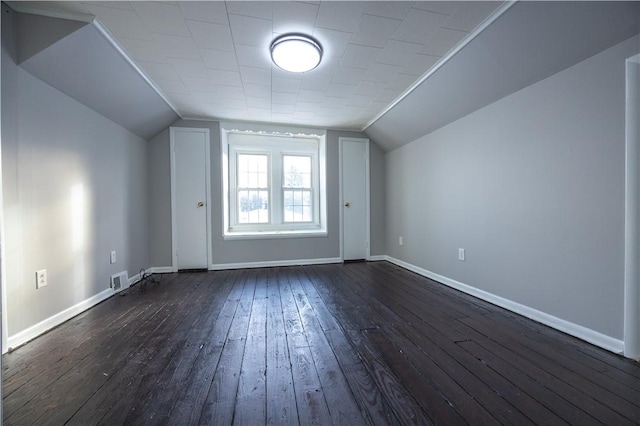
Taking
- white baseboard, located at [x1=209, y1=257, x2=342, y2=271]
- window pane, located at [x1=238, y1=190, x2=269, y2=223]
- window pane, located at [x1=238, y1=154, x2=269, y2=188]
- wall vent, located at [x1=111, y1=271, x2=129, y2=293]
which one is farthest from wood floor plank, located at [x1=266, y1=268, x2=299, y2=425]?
window pane, located at [x1=238, y1=154, x2=269, y2=188]

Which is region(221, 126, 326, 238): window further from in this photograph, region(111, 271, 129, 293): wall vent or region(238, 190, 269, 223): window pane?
region(111, 271, 129, 293): wall vent

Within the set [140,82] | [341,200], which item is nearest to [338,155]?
[341,200]

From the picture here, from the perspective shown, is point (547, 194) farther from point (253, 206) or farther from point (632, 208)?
point (253, 206)

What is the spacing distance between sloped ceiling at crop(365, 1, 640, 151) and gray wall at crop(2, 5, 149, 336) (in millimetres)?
3229

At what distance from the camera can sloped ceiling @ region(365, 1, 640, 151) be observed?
1.59m

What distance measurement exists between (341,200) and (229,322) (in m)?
2.54

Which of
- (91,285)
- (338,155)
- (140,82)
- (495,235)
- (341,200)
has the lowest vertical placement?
(91,285)

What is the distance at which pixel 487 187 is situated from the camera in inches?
99.3

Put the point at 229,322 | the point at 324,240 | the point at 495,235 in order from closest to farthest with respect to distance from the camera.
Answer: the point at 229,322 < the point at 495,235 < the point at 324,240

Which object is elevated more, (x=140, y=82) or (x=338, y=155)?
(x=140, y=82)

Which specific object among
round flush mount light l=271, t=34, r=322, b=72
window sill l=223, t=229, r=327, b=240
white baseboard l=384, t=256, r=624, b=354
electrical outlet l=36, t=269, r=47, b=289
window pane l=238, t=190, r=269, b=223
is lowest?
white baseboard l=384, t=256, r=624, b=354

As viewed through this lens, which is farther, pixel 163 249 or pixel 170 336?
pixel 163 249

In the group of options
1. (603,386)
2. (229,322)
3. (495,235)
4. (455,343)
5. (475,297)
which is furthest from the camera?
(475,297)

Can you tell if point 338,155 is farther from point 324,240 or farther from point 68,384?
point 68,384
